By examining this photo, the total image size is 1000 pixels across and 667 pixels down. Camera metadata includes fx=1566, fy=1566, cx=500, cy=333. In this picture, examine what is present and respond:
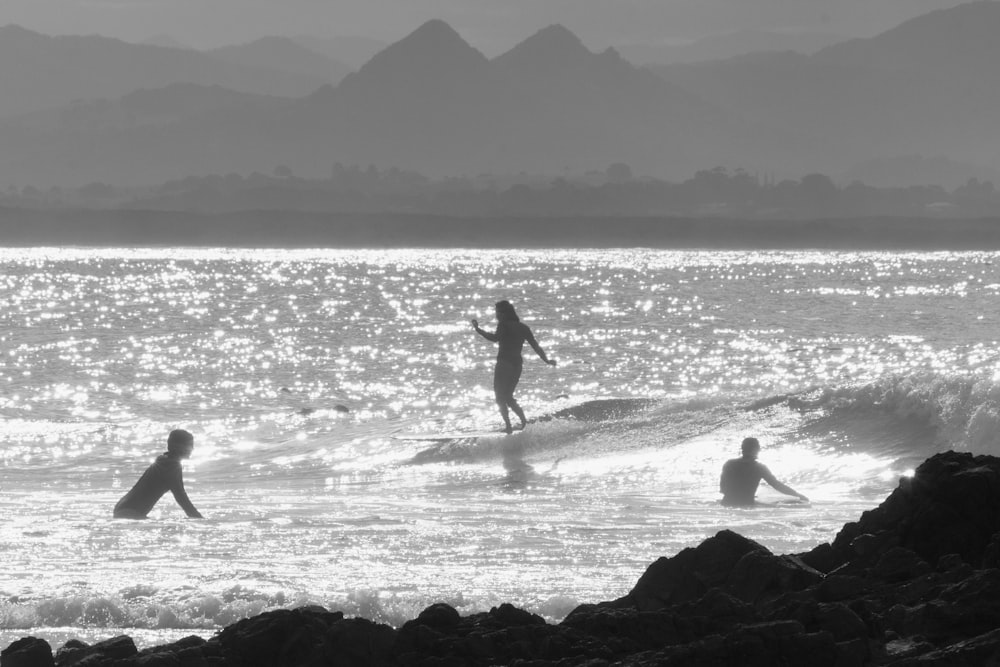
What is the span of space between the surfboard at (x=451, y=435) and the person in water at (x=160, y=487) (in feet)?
21.4

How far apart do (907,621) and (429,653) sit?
6.43 feet

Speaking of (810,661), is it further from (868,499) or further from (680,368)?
(680,368)

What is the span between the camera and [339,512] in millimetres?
13062

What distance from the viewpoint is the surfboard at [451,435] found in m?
18.8

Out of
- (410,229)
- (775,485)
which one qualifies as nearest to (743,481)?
(775,485)

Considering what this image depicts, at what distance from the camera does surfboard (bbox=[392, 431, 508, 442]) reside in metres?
18.8

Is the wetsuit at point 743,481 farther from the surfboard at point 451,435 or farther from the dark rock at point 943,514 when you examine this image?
the dark rock at point 943,514

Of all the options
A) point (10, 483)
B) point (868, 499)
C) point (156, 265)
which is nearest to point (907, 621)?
point (868, 499)

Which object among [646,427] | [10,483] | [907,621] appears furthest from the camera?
[646,427]

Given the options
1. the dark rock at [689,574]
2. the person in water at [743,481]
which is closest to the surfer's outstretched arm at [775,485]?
the person in water at [743,481]

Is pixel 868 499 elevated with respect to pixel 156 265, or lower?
lower

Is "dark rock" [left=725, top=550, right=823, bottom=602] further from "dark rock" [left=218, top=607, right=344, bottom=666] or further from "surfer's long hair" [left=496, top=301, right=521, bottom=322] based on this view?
"surfer's long hair" [left=496, top=301, right=521, bottom=322]

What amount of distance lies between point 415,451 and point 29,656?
41.0 feet

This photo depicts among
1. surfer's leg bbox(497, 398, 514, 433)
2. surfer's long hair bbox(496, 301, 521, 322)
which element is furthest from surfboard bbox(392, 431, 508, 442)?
surfer's long hair bbox(496, 301, 521, 322)
